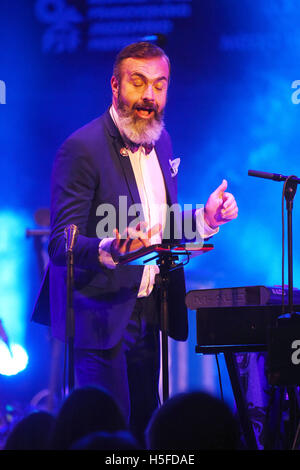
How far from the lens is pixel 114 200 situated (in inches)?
101

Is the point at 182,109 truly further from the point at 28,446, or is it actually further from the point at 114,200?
the point at 28,446

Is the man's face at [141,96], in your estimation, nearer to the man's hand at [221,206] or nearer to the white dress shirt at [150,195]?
the white dress shirt at [150,195]

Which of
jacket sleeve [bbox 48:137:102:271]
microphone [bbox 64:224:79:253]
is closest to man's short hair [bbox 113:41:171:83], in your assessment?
jacket sleeve [bbox 48:137:102:271]

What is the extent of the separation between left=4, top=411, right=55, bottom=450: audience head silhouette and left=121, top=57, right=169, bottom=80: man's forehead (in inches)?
65.3

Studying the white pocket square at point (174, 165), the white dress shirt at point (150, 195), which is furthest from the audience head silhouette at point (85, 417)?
the white pocket square at point (174, 165)

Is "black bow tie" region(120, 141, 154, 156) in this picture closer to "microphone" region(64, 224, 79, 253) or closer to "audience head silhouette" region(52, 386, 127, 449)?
"microphone" region(64, 224, 79, 253)

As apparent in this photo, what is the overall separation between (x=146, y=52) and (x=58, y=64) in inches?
95.6

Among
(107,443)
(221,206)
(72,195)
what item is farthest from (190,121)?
(107,443)

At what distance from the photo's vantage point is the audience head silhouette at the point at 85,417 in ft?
4.63

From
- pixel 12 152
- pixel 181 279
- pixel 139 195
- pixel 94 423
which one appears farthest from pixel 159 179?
pixel 12 152

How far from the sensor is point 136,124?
8.78ft

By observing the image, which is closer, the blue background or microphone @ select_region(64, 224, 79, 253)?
microphone @ select_region(64, 224, 79, 253)

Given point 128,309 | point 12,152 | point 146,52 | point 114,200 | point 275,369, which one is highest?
point 12,152

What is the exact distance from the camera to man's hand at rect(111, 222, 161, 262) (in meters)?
2.13
